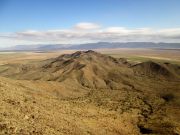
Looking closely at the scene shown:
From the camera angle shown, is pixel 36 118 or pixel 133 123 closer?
pixel 36 118

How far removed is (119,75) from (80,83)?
61.1 feet

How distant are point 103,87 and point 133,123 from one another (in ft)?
130

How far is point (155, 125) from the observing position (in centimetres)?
4812

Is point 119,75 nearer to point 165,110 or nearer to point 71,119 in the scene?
point 165,110

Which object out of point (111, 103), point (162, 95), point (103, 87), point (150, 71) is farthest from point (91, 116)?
point (150, 71)

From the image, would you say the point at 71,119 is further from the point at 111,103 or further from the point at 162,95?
the point at 162,95

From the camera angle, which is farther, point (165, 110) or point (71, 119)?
point (165, 110)

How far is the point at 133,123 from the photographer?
50.2 meters

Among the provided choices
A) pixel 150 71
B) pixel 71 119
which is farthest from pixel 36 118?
pixel 150 71

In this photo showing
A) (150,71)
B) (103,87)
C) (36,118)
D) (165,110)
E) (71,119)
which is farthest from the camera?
(150,71)

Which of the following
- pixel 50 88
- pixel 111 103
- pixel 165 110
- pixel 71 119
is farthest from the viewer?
pixel 50 88

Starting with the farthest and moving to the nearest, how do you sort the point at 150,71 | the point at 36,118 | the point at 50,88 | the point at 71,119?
1. the point at 150,71
2. the point at 50,88
3. the point at 71,119
4. the point at 36,118

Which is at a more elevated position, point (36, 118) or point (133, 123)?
point (36, 118)

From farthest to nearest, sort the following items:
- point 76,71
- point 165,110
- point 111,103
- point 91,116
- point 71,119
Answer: point 76,71, point 111,103, point 165,110, point 91,116, point 71,119
